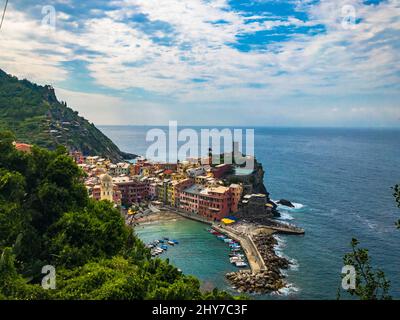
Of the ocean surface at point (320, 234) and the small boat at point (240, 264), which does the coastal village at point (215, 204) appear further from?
the ocean surface at point (320, 234)

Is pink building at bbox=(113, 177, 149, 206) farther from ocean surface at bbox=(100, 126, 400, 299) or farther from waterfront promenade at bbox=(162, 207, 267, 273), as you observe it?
ocean surface at bbox=(100, 126, 400, 299)

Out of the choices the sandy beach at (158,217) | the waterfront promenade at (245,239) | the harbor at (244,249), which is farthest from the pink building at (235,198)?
the sandy beach at (158,217)

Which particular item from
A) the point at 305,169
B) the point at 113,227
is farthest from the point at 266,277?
the point at 305,169

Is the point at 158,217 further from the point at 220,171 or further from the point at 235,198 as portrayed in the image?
the point at 220,171

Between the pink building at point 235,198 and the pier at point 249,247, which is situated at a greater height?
the pink building at point 235,198
